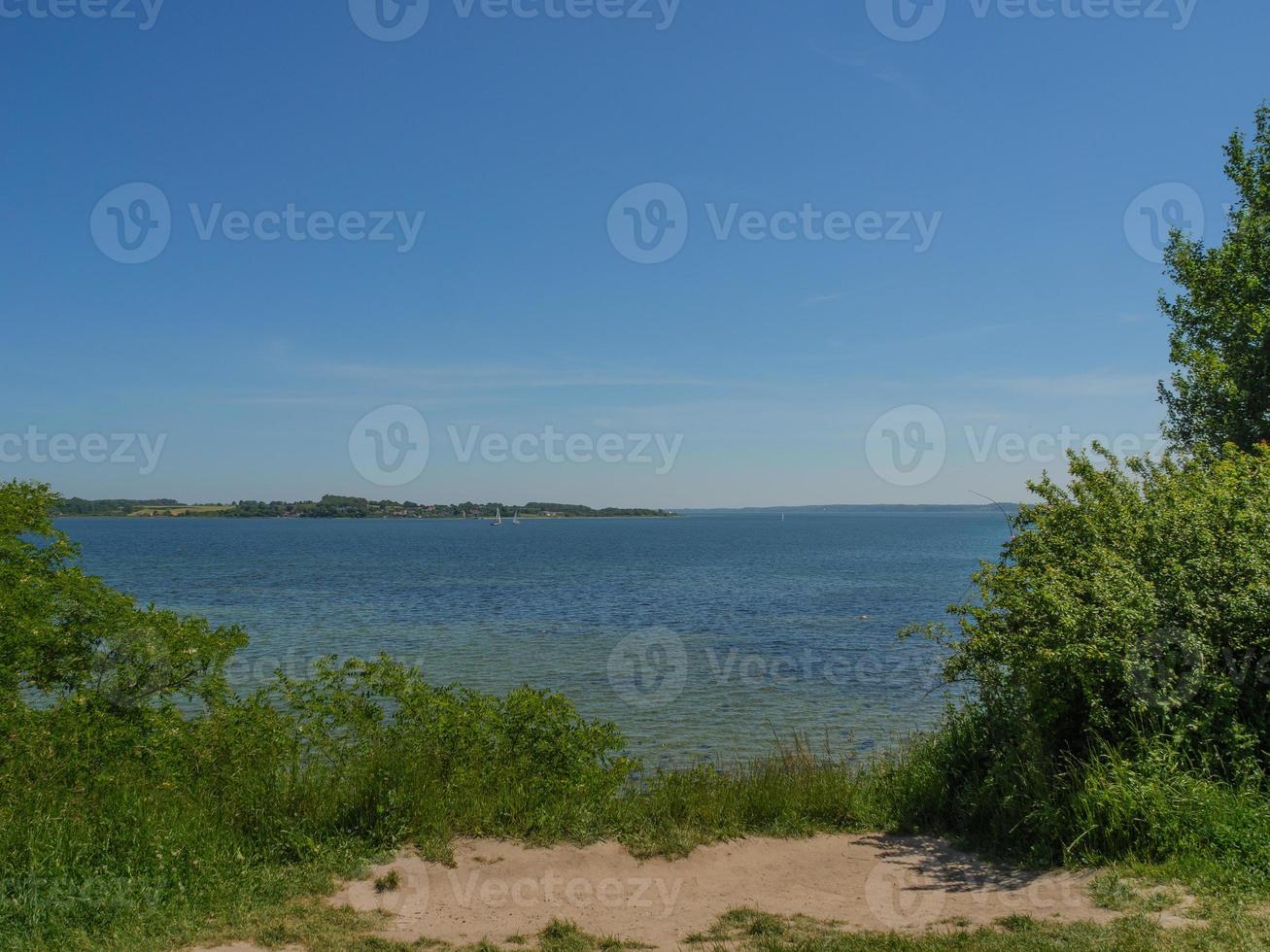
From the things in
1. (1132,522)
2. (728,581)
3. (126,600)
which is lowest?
(728,581)

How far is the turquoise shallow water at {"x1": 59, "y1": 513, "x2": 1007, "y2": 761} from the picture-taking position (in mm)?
21656

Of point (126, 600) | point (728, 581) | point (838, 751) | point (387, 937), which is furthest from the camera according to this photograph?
point (728, 581)

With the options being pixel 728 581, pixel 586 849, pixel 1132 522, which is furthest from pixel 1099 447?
pixel 728 581

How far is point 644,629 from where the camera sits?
37.8 metres

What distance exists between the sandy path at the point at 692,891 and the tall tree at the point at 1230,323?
13.4 metres

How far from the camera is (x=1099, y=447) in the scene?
441 inches

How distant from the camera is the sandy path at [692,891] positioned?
692 cm

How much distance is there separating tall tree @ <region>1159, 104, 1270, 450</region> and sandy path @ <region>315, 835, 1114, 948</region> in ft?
44.1

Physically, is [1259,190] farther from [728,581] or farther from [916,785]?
[728,581]

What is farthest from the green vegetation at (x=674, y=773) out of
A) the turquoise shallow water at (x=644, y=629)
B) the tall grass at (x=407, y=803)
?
the turquoise shallow water at (x=644, y=629)

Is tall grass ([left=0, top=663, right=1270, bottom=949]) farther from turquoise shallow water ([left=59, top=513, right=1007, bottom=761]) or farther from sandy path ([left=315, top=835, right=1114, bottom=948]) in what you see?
turquoise shallow water ([left=59, top=513, right=1007, bottom=761])

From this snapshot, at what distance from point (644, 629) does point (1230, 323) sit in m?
25.1

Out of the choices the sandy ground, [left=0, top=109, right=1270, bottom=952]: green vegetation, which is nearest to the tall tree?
[left=0, top=109, right=1270, bottom=952]: green vegetation

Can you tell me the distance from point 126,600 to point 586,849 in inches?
237
